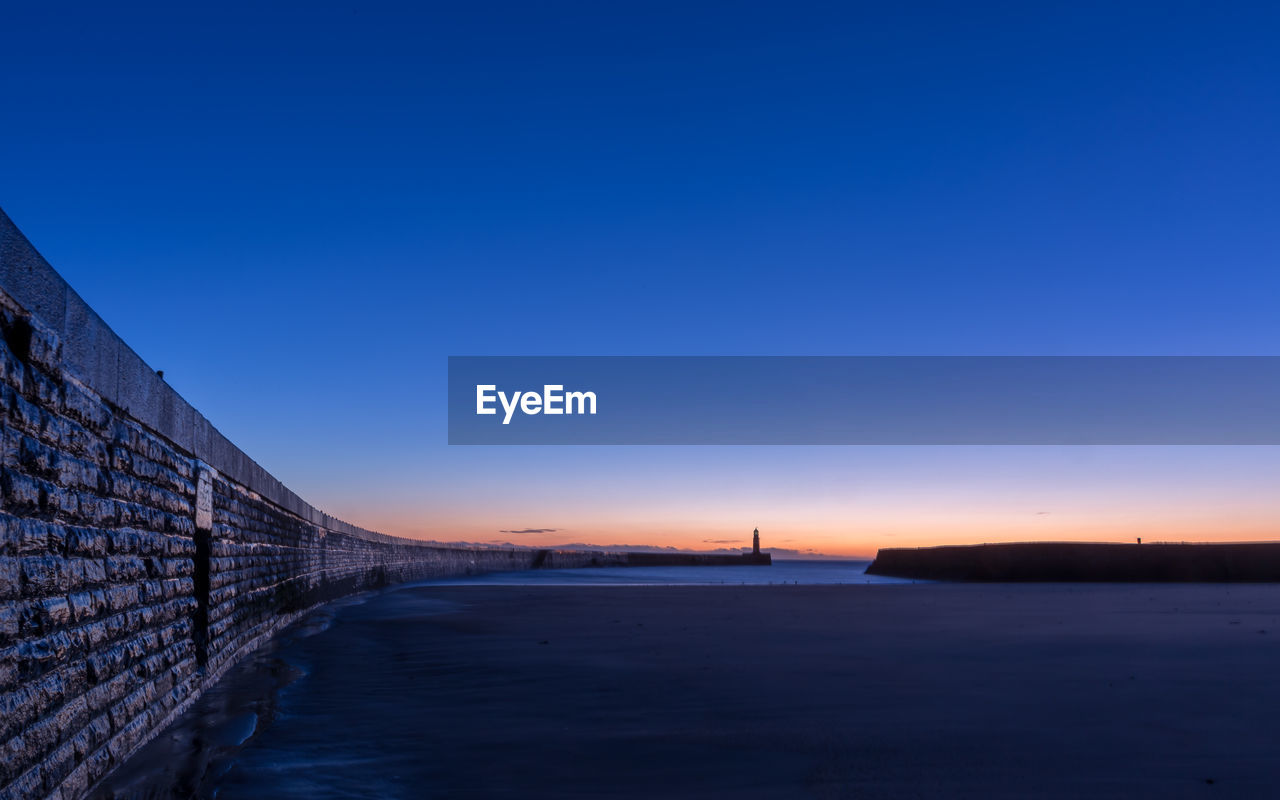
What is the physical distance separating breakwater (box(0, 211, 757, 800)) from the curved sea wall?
1 centimetres

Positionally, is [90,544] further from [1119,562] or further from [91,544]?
[1119,562]

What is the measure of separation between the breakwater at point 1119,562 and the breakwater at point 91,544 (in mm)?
28915

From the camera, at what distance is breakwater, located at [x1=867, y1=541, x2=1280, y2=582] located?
29266 mm

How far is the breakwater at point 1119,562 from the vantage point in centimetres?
2927

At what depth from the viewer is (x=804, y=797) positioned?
166 inches

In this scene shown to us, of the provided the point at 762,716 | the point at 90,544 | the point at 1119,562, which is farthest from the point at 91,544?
the point at 1119,562

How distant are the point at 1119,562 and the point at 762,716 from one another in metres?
29.1

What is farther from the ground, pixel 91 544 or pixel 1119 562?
pixel 91 544

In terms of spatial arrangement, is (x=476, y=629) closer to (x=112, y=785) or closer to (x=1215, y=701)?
(x=112, y=785)

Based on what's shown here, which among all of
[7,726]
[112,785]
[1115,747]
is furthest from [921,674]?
[7,726]

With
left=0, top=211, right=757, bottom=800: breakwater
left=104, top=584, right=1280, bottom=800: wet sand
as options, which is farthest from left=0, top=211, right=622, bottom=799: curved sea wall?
left=104, top=584, right=1280, bottom=800: wet sand

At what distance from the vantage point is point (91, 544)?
4.67 m

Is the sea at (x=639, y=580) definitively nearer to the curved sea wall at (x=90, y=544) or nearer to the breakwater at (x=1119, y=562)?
the breakwater at (x=1119, y=562)

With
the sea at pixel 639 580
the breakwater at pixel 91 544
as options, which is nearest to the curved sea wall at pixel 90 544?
the breakwater at pixel 91 544
